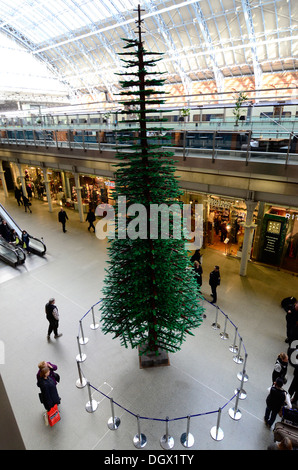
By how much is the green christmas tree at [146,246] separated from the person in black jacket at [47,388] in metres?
1.51

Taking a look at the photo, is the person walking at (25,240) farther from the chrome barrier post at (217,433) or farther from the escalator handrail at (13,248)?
the chrome barrier post at (217,433)

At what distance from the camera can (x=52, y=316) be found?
704cm

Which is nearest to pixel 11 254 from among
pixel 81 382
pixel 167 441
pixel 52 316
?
pixel 52 316

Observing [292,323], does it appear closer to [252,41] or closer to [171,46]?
[252,41]

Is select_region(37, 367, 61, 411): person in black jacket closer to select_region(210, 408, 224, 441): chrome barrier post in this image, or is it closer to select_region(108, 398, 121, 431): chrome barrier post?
select_region(108, 398, 121, 431): chrome barrier post

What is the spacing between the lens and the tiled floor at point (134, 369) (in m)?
5.05

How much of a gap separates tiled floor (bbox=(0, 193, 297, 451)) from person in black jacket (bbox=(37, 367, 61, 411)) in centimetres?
59

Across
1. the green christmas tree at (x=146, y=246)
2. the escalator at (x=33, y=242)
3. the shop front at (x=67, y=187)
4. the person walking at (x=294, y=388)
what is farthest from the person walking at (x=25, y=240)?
the person walking at (x=294, y=388)

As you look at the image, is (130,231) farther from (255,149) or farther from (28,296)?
(28,296)

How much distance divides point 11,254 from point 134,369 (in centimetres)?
854

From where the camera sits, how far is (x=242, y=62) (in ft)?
108

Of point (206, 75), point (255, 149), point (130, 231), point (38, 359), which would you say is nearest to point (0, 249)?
point (38, 359)

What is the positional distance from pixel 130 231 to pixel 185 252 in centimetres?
135
